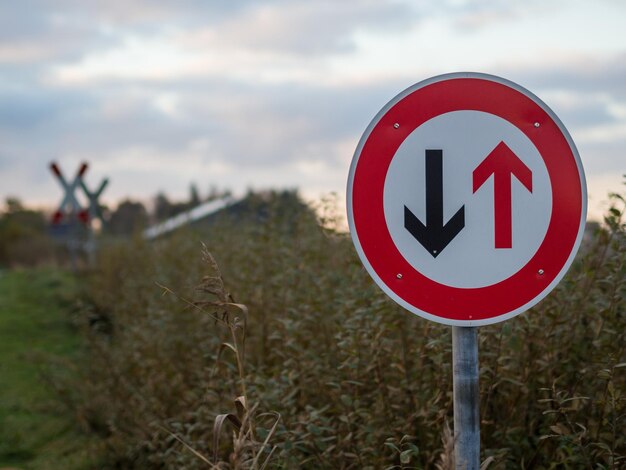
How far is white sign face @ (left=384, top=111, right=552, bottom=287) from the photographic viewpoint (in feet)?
9.00

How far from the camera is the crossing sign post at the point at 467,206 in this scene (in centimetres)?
274

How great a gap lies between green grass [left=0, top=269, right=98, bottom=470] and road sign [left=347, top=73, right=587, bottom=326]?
4.24 m

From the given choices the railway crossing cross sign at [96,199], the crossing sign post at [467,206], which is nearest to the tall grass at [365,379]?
the crossing sign post at [467,206]

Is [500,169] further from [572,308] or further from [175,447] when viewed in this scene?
[175,447]

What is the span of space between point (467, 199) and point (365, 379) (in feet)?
5.48

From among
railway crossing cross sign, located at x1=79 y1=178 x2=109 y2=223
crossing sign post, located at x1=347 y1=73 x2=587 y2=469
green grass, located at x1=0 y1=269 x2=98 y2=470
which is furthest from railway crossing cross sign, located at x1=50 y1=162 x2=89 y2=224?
crossing sign post, located at x1=347 y1=73 x2=587 y2=469

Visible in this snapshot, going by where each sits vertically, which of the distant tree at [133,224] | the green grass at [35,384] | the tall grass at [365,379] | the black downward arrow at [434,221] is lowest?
the green grass at [35,384]

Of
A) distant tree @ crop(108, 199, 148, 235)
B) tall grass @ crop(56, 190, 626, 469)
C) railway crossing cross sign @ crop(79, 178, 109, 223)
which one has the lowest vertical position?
tall grass @ crop(56, 190, 626, 469)

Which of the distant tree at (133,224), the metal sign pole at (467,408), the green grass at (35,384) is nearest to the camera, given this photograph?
the metal sign pole at (467,408)

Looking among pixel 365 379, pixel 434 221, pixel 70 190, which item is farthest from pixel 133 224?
pixel 434 221

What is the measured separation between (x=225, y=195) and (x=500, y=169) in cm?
700

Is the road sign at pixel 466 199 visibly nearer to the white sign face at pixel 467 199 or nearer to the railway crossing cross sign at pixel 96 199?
the white sign face at pixel 467 199

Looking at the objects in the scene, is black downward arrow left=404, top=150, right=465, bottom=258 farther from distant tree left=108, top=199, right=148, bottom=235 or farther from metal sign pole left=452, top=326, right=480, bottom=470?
distant tree left=108, top=199, right=148, bottom=235

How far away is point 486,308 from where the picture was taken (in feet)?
9.00
